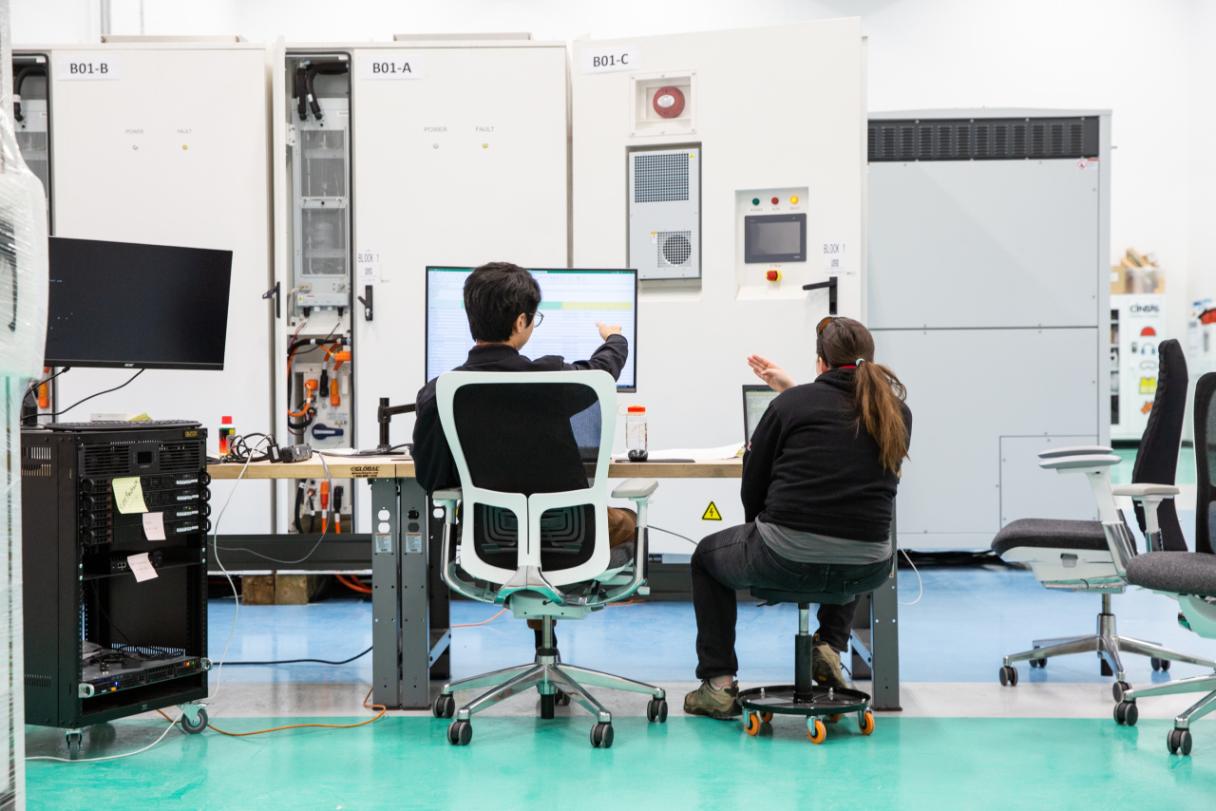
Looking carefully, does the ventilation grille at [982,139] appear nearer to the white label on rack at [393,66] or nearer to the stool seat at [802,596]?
the white label on rack at [393,66]

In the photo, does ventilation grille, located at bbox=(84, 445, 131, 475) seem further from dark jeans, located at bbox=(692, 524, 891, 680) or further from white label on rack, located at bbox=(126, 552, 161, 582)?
dark jeans, located at bbox=(692, 524, 891, 680)

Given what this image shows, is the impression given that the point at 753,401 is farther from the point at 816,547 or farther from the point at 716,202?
the point at 716,202

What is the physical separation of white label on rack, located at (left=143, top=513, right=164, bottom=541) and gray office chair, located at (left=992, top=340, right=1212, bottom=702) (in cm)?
236

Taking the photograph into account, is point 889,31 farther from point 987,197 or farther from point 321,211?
point 321,211

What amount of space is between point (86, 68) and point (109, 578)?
8.52ft

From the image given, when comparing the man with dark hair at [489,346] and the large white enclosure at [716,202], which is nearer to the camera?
the man with dark hair at [489,346]

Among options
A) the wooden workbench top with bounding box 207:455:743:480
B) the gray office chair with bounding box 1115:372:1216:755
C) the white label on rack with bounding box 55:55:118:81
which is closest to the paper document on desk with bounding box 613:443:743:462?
the wooden workbench top with bounding box 207:455:743:480

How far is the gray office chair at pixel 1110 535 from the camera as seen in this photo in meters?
2.98

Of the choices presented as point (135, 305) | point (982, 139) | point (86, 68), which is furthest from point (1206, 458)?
point (86, 68)

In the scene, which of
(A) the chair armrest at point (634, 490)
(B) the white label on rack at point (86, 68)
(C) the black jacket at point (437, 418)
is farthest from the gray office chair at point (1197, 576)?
(B) the white label on rack at point (86, 68)

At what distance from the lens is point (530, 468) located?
2521 mm

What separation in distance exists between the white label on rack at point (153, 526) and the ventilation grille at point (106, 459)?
13 cm

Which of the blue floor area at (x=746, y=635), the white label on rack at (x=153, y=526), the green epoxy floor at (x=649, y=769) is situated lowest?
the blue floor area at (x=746, y=635)

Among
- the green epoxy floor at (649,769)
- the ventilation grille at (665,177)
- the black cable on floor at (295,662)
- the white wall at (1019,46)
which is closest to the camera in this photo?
the green epoxy floor at (649,769)
